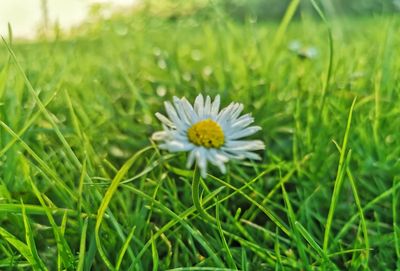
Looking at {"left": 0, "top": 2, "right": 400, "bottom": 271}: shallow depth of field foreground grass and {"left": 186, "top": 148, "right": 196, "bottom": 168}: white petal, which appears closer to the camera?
{"left": 186, "top": 148, "right": 196, "bottom": 168}: white petal

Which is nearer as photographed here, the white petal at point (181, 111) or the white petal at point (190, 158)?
the white petal at point (190, 158)

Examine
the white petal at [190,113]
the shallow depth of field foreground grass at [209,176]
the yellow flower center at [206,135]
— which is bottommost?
the shallow depth of field foreground grass at [209,176]

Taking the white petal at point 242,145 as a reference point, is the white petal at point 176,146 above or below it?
above

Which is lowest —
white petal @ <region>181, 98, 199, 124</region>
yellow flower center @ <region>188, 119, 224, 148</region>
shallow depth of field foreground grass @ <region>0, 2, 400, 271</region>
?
shallow depth of field foreground grass @ <region>0, 2, 400, 271</region>

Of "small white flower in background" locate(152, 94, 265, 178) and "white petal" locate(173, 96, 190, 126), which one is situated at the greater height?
"white petal" locate(173, 96, 190, 126)
